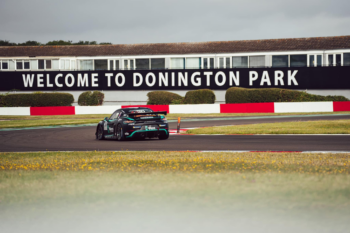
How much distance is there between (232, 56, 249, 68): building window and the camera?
45.7 m

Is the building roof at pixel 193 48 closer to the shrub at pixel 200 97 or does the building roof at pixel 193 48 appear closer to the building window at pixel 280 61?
the building window at pixel 280 61

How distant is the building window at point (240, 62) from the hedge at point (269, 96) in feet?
19.7

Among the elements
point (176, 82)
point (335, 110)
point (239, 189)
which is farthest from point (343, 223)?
point (176, 82)

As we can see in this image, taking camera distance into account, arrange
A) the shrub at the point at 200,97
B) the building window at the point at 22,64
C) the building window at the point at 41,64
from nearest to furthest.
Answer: the shrub at the point at 200,97 < the building window at the point at 41,64 < the building window at the point at 22,64

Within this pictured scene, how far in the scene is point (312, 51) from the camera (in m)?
43.9

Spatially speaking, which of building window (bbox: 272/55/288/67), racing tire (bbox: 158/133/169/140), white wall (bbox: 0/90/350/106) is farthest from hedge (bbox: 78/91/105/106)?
racing tire (bbox: 158/133/169/140)

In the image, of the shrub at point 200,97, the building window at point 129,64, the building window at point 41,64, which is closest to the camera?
the shrub at point 200,97

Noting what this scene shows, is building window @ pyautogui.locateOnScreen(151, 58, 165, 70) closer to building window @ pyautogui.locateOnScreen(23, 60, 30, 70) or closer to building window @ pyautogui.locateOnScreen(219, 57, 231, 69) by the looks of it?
building window @ pyautogui.locateOnScreen(219, 57, 231, 69)

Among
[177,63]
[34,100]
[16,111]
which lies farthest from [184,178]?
[177,63]

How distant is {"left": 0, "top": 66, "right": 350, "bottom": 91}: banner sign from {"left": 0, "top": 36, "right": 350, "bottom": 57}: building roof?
3.59 meters

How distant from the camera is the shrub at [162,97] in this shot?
4156 centimetres

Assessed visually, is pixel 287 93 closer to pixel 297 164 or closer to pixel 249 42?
pixel 249 42

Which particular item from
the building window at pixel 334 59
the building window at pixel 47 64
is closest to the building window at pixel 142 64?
the building window at pixel 47 64

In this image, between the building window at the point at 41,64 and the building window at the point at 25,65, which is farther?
the building window at the point at 25,65
